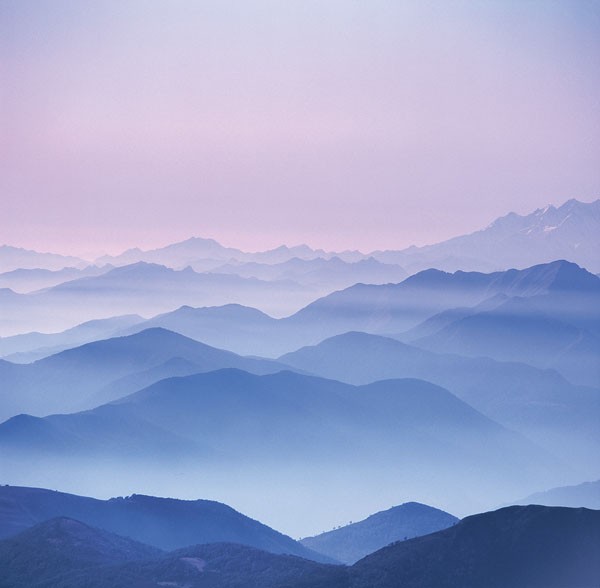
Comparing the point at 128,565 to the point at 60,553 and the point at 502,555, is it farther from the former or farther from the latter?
the point at 502,555

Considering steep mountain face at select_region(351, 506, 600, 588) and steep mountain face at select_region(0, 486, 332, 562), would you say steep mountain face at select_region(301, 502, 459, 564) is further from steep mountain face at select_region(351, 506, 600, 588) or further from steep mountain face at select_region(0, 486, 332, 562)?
steep mountain face at select_region(351, 506, 600, 588)

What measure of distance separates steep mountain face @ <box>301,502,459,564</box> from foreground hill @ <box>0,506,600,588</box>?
4154 centimetres

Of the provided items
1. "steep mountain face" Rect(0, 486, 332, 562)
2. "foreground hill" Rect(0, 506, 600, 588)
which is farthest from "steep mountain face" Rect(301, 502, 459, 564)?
"foreground hill" Rect(0, 506, 600, 588)

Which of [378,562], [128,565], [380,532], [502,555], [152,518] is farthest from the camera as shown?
[380,532]

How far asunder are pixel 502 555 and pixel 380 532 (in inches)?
2393

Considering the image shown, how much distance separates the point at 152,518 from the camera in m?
138

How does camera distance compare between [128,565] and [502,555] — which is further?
[128,565]

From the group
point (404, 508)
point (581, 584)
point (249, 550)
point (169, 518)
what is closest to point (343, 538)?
point (404, 508)

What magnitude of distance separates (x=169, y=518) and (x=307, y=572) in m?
41.6

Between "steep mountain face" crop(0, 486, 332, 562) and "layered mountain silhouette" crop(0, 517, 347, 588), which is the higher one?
"steep mountain face" crop(0, 486, 332, 562)

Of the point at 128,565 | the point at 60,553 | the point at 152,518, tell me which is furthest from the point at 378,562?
the point at 152,518

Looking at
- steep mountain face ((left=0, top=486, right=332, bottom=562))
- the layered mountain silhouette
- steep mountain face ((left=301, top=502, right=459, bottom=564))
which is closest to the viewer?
Answer: the layered mountain silhouette

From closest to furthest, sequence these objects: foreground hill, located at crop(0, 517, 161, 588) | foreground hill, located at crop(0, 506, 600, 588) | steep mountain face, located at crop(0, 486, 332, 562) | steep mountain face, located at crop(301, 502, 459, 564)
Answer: foreground hill, located at crop(0, 506, 600, 588), foreground hill, located at crop(0, 517, 161, 588), steep mountain face, located at crop(0, 486, 332, 562), steep mountain face, located at crop(301, 502, 459, 564)

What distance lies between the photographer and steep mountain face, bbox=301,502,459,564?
14850 cm
